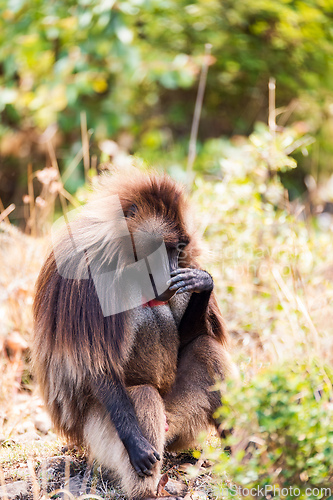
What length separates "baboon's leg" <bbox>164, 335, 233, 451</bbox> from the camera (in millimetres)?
2900

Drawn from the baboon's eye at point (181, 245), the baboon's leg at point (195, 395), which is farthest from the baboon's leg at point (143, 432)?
the baboon's eye at point (181, 245)

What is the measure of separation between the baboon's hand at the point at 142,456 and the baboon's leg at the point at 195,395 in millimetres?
322

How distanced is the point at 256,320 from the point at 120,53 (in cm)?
304

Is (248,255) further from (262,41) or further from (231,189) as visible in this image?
(262,41)

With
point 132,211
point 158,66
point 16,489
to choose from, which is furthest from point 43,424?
point 158,66

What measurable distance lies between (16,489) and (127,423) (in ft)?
2.35

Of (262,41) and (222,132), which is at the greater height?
(262,41)

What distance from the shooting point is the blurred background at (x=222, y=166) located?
2162 mm

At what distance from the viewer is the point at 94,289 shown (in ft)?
8.54

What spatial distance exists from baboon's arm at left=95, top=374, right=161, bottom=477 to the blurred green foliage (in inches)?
144

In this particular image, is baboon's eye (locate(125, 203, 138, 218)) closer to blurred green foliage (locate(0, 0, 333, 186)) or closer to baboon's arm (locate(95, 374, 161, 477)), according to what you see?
baboon's arm (locate(95, 374, 161, 477))

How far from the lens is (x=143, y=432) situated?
2.62 meters

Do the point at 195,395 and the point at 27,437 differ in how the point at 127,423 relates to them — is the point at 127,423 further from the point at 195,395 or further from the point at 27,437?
the point at 27,437

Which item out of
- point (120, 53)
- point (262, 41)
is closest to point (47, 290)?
point (120, 53)
